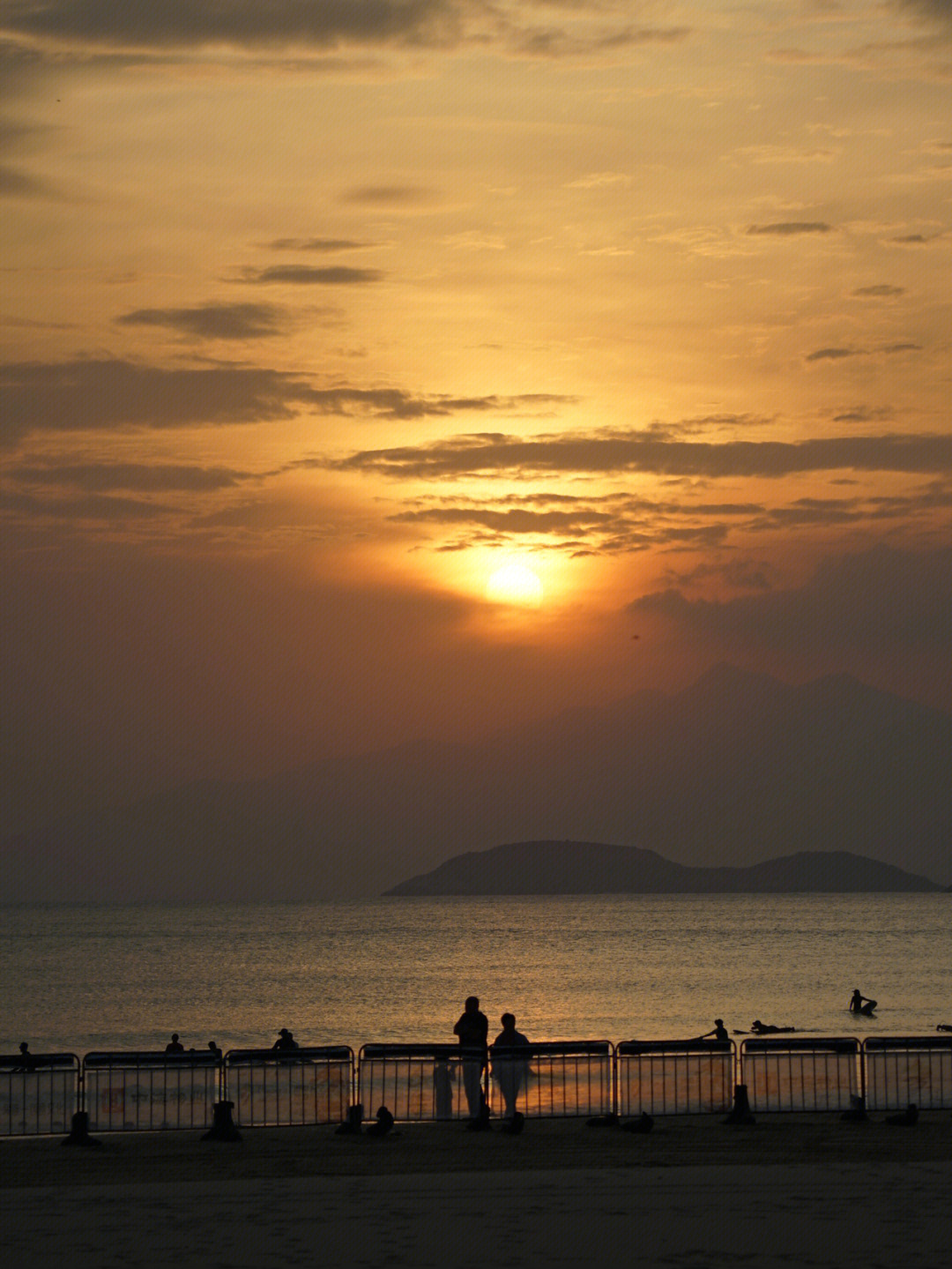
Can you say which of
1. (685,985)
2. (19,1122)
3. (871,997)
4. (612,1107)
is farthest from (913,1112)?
(685,985)

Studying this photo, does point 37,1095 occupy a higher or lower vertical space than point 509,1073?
lower

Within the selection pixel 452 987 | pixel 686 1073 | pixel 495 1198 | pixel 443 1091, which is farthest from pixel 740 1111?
pixel 452 987

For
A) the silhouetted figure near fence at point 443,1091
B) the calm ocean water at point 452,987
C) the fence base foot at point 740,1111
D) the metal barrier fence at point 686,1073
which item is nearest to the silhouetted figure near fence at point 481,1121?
the silhouetted figure near fence at point 443,1091

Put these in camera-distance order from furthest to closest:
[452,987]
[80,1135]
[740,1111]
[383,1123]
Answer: [452,987]
[740,1111]
[383,1123]
[80,1135]

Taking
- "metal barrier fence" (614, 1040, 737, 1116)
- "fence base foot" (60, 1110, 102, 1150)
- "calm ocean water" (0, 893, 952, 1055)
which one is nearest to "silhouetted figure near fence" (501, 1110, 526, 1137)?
"metal barrier fence" (614, 1040, 737, 1116)

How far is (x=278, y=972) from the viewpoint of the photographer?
405 feet

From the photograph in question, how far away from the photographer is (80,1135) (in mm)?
19406

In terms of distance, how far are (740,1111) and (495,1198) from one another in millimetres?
5937

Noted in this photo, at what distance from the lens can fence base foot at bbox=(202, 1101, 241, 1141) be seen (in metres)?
19.5

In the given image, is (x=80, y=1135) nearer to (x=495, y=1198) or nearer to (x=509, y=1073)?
(x=509, y=1073)

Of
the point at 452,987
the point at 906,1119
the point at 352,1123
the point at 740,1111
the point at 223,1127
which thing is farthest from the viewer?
the point at 452,987

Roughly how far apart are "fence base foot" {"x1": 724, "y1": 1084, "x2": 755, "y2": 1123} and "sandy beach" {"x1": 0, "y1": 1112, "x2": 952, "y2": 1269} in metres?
0.23

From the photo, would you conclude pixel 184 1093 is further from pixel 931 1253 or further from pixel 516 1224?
pixel 931 1253

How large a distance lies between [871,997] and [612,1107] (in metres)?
72.5
